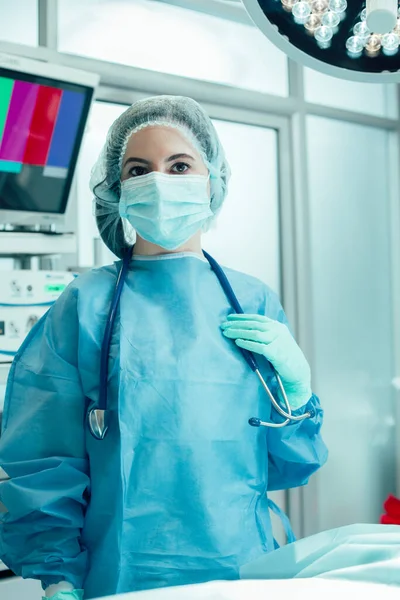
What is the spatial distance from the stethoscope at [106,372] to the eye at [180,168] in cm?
17

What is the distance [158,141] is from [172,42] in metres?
1.43

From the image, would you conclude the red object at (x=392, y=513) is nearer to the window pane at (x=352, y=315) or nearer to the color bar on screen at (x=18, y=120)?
the window pane at (x=352, y=315)

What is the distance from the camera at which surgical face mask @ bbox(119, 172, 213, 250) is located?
1100mm

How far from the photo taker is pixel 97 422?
38.6 inches

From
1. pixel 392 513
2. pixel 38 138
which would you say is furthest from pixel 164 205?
pixel 392 513

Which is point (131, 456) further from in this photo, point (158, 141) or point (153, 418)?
point (158, 141)

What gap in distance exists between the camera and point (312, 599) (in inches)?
21.8

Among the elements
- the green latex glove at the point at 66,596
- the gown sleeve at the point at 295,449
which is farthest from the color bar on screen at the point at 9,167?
the green latex glove at the point at 66,596

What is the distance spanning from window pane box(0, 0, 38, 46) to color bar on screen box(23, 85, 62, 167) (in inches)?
18.6

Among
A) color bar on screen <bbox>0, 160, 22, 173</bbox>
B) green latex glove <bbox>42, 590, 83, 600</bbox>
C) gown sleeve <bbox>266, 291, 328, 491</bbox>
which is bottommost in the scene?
green latex glove <bbox>42, 590, 83, 600</bbox>

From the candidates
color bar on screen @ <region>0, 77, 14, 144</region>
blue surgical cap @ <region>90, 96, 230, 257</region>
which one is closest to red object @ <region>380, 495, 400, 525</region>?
blue surgical cap @ <region>90, 96, 230, 257</region>

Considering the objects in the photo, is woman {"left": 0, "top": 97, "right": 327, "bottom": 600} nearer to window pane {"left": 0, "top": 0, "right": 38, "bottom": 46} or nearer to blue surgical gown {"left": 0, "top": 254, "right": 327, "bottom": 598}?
blue surgical gown {"left": 0, "top": 254, "right": 327, "bottom": 598}

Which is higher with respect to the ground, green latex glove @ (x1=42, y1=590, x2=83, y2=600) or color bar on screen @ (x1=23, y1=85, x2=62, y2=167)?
color bar on screen @ (x1=23, y1=85, x2=62, y2=167)

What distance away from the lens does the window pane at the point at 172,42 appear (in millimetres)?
2182
